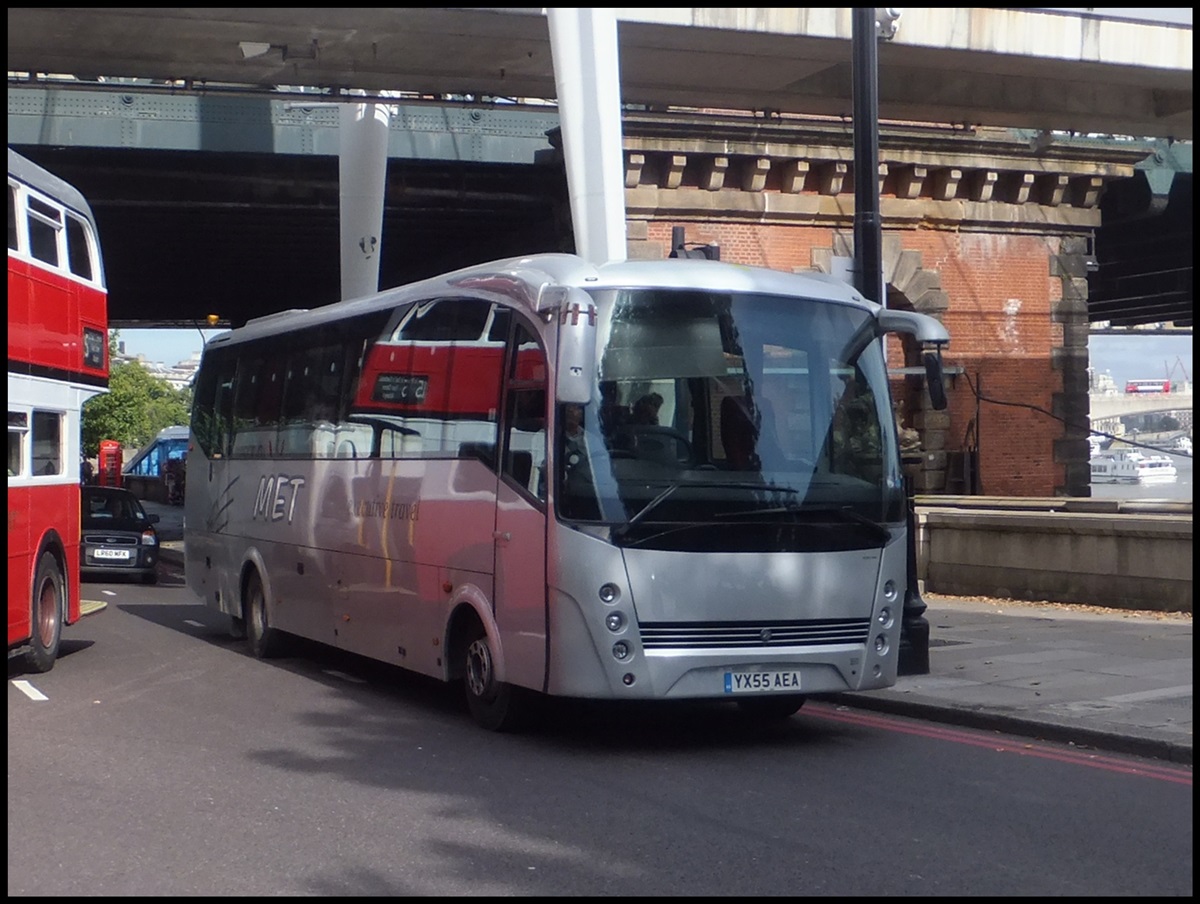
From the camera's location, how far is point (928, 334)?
1034cm

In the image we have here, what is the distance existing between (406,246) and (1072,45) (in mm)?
17575

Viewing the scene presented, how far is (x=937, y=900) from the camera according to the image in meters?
6.03

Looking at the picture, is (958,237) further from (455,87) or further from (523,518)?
(523,518)

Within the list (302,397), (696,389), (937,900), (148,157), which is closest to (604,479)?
(696,389)

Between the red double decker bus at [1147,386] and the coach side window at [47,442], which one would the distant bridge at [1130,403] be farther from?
the coach side window at [47,442]

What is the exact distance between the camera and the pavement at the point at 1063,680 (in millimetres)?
9828

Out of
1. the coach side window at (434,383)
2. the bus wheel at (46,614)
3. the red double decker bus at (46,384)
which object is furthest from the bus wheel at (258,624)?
the coach side window at (434,383)

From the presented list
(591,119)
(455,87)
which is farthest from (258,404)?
(455,87)

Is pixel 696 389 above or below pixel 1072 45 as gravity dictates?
below

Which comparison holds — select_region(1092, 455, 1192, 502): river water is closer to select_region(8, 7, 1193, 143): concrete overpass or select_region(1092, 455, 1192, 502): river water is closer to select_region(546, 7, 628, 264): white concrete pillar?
select_region(8, 7, 1193, 143): concrete overpass

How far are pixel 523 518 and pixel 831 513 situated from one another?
1.92 metres

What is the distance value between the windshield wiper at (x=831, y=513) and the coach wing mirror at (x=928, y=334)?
88 cm

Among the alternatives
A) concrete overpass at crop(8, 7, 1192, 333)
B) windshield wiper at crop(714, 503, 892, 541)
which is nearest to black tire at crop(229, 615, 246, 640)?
concrete overpass at crop(8, 7, 1192, 333)

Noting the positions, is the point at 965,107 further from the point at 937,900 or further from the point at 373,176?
the point at 937,900
